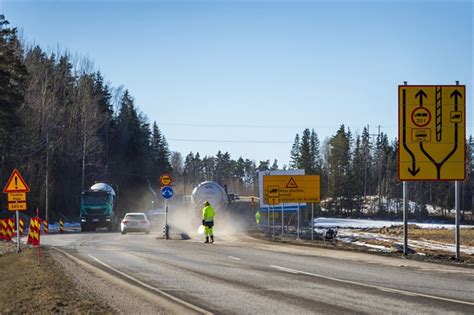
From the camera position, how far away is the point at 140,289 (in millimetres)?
13141

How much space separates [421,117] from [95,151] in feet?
193

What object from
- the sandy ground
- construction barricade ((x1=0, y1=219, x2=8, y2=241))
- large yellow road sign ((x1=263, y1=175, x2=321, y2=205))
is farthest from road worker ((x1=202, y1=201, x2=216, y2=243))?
construction barricade ((x1=0, y1=219, x2=8, y2=241))

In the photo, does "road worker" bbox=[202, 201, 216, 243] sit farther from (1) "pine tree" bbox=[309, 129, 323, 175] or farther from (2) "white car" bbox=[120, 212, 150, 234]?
(1) "pine tree" bbox=[309, 129, 323, 175]

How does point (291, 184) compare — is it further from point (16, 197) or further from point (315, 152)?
point (315, 152)

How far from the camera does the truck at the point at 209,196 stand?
4900 centimetres

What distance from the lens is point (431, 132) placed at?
21.2 meters

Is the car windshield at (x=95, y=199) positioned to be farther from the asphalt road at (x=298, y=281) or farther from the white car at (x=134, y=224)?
the asphalt road at (x=298, y=281)

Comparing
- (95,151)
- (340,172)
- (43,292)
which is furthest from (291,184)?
(340,172)

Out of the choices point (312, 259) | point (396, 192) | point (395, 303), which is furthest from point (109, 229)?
point (396, 192)

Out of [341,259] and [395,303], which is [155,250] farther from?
[395,303]

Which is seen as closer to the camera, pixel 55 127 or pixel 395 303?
pixel 395 303

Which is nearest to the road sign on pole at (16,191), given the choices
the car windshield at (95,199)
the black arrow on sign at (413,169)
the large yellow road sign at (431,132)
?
the large yellow road sign at (431,132)

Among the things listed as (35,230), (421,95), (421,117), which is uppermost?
(421,95)

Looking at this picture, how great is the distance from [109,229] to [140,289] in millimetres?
40562
